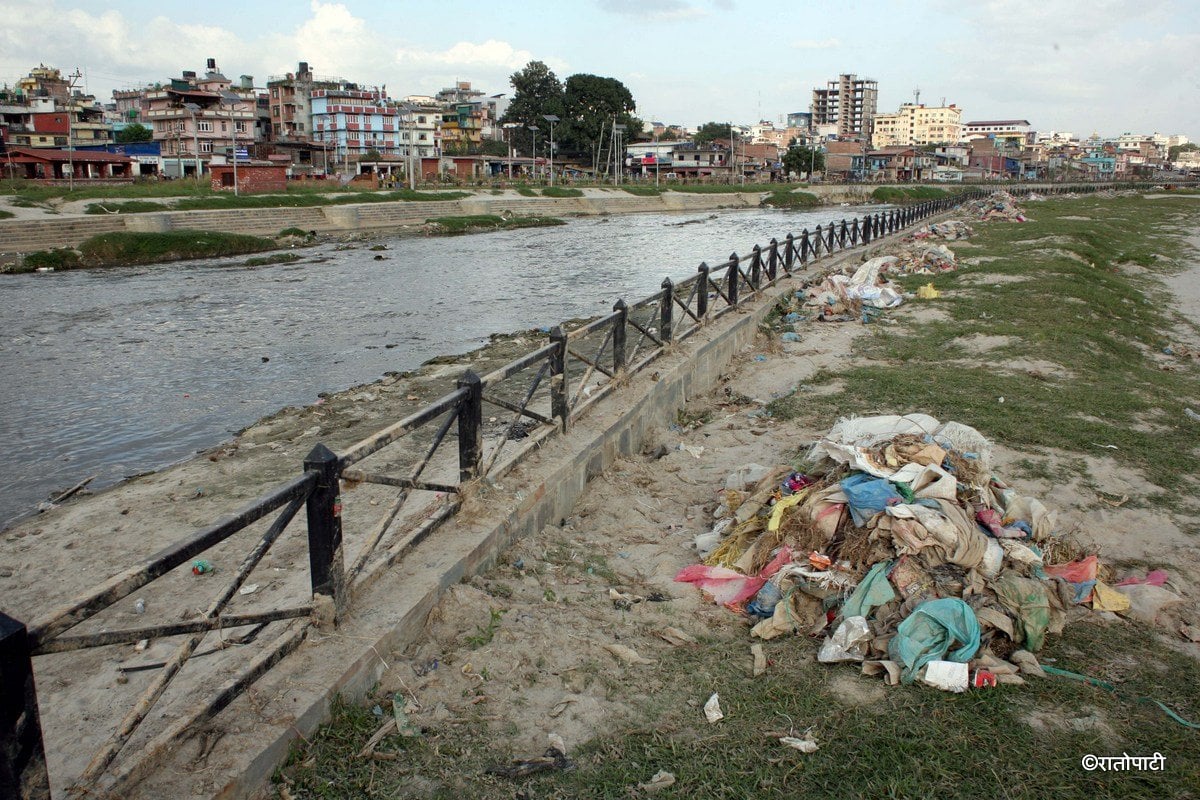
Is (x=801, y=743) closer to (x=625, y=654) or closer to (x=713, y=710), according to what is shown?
Result: (x=713, y=710)

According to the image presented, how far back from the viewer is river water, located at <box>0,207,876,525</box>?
989 centimetres

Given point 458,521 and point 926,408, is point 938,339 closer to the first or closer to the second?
point 926,408

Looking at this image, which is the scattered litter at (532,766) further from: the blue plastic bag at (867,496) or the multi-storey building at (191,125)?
the multi-storey building at (191,125)

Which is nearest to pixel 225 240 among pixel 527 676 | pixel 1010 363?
pixel 1010 363

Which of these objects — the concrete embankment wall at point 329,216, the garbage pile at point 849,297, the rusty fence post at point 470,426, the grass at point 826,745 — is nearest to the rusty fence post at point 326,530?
the grass at point 826,745

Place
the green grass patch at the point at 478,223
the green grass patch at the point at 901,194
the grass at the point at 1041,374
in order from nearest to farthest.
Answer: the grass at the point at 1041,374
the green grass patch at the point at 478,223
the green grass patch at the point at 901,194

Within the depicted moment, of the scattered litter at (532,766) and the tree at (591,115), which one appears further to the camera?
the tree at (591,115)

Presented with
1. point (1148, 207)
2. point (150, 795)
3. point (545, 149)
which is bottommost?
point (150, 795)

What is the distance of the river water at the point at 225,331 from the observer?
9.89 metres

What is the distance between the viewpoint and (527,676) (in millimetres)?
4008

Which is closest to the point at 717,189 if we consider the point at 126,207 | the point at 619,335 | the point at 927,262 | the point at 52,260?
the point at 126,207

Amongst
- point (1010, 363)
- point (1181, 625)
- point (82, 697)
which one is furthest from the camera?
point (1010, 363)

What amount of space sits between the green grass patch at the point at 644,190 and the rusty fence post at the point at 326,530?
69.7 m

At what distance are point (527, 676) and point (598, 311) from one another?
15432 mm
